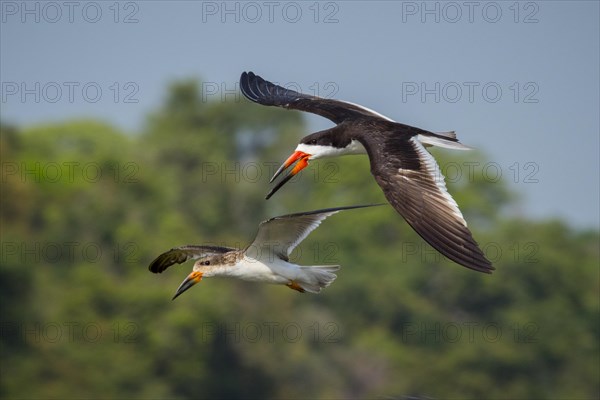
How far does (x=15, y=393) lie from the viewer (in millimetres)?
45719

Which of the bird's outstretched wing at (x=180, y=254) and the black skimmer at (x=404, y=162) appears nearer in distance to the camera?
the black skimmer at (x=404, y=162)

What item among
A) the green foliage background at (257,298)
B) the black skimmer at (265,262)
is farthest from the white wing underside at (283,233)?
the green foliage background at (257,298)

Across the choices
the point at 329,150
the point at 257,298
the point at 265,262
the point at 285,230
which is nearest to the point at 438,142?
the point at 329,150

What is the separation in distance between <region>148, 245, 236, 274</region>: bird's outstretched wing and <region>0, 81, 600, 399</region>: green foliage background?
3086 cm

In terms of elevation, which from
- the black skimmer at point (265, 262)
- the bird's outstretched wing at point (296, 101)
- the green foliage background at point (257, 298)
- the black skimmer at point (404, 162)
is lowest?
the green foliage background at point (257, 298)

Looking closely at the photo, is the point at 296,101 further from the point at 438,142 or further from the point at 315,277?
the point at 438,142

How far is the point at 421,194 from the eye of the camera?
13344 mm

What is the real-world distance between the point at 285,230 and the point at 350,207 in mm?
1728

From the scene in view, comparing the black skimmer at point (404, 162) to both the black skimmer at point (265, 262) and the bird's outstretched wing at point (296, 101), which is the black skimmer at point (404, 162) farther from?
the black skimmer at point (265, 262)

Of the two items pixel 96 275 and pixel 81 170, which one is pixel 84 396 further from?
pixel 81 170

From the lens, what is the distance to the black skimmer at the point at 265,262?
1516 centimetres

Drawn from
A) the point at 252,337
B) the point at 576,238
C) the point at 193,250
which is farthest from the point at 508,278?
the point at 193,250

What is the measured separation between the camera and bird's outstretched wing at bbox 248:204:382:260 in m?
14.8

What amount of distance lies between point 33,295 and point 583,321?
21988 mm
